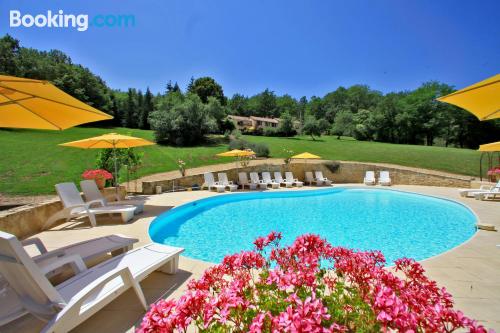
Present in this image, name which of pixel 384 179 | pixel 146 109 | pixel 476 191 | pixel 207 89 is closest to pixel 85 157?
pixel 384 179

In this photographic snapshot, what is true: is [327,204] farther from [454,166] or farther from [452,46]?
[452,46]

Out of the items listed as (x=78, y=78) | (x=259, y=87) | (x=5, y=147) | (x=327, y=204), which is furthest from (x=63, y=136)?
(x=259, y=87)

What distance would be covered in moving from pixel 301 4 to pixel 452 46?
22.6 m

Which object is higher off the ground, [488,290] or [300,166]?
[300,166]

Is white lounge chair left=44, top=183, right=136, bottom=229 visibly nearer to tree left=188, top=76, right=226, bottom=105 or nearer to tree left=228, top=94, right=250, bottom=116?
tree left=188, top=76, right=226, bottom=105

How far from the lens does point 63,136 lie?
25.4 metres

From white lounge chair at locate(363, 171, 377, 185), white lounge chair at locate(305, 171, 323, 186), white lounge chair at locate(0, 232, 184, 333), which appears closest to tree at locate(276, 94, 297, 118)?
white lounge chair at locate(363, 171, 377, 185)

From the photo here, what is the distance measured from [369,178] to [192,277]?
14290 millimetres

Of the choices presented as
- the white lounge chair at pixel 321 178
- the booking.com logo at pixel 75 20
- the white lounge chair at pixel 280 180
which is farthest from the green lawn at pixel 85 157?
the white lounge chair at pixel 321 178

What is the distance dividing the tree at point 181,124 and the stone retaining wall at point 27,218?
19032mm

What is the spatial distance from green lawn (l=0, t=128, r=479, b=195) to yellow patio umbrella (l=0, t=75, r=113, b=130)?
9.11 meters

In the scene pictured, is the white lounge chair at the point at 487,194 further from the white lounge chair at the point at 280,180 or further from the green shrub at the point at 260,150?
the green shrub at the point at 260,150

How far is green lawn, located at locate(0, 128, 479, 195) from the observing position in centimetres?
1365

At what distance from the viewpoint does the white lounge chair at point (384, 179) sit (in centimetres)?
1520
